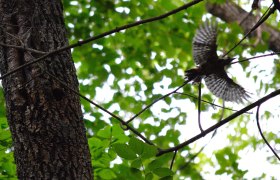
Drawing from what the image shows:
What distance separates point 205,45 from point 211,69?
0.42 ft

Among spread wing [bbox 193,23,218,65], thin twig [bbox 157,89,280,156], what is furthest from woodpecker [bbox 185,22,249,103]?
thin twig [bbox 157,89,280,156]

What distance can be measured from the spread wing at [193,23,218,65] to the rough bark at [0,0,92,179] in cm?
45

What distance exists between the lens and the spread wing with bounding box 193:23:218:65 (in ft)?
4.76

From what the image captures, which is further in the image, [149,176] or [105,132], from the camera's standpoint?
[105,132]

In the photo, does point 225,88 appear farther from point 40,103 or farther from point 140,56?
point 140,56

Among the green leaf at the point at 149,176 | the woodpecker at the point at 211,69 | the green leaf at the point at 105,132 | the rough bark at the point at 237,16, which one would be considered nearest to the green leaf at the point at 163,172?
the green leaf at the point at 149,176

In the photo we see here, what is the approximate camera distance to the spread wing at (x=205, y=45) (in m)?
1.45

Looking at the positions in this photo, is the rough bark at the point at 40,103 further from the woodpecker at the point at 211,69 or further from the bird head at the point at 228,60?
the bird head at the point at 228,60

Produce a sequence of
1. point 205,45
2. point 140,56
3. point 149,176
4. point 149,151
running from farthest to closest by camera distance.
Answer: point 140,56, point 205,45, point 149,176, point 149,151

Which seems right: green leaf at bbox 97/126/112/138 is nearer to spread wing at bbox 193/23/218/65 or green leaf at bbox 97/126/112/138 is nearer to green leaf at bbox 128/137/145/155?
spread wing at bbox 193/23/218/65

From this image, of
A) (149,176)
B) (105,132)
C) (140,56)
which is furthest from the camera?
(140,56)

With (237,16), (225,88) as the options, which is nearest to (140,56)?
(237,16)

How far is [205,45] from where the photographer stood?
1.53m

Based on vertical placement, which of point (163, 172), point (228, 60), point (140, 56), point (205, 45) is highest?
point (140, 56)
